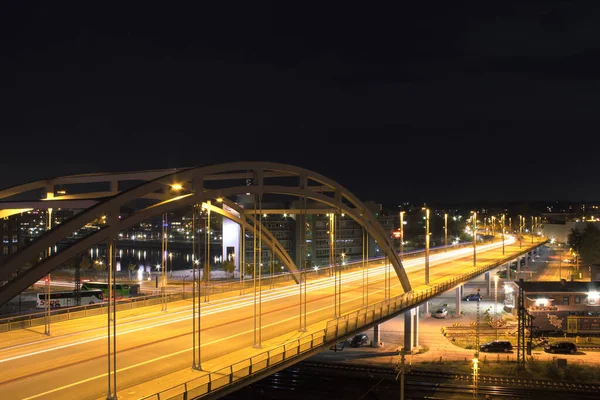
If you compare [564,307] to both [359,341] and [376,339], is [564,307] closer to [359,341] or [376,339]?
[376,339]

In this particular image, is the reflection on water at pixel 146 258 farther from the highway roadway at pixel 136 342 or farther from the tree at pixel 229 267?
the highway roadway at pixel 136 342

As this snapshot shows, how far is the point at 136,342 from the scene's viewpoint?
75.1 feet

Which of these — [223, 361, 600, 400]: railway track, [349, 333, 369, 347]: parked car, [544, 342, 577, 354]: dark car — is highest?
[349, 333, 369, 347]: parked car

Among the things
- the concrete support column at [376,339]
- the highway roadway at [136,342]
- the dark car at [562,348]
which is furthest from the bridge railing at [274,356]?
the dark car at [562,348]

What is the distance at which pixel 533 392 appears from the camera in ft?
110

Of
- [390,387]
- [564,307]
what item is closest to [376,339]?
[390,387]

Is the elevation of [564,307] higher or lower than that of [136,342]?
lower

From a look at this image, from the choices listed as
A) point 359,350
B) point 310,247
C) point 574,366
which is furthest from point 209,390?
point 310,247

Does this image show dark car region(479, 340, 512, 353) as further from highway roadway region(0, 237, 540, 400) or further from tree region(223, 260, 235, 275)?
tree region(223, 260, 235, 275)

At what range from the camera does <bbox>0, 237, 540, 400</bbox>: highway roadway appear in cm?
1734

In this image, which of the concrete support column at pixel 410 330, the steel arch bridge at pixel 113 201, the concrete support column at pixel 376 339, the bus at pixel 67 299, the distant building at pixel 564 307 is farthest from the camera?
the bus at pixel 67 299

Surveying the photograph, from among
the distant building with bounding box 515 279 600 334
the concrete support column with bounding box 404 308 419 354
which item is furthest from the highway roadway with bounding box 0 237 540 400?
the distant building with bounding box 515 279 600 334

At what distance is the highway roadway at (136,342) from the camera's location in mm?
17344

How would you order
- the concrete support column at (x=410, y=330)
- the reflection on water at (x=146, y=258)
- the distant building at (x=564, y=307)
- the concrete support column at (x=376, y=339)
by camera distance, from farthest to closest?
the reflection on water at (x=146, y=258) < the distant building at (x=564, y=307) < the concrete support column at (x=376, y=339) < the concrete support column at (x=410, y=330)
